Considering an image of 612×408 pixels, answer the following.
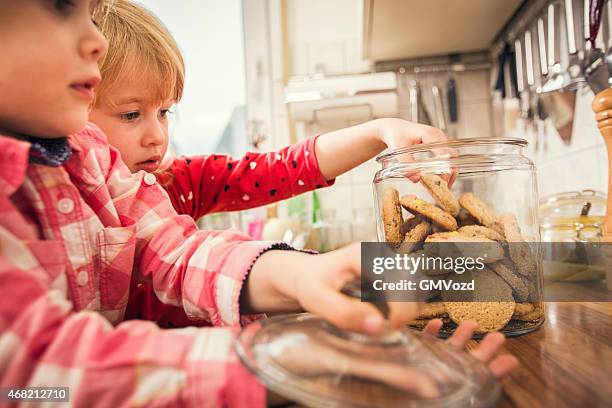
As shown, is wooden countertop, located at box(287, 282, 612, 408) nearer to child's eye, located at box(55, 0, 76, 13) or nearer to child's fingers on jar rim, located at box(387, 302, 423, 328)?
child's fingers on jar rim, located at box(387, 302, 423, 328)

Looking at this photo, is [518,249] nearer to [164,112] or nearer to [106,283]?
[106,283]

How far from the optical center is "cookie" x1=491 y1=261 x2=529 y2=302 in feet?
1.32

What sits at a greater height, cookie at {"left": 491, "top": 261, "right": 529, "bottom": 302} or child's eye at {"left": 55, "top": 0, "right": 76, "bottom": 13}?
child's eye at {"left": 55, "top": 0, "right": 76, "bottom": 13}

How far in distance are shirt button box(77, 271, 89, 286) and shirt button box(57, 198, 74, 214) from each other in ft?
0.17

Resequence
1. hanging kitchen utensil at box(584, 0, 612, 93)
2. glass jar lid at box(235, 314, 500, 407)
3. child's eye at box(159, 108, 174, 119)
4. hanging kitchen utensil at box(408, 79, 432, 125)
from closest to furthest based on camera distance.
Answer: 1. glass jar lid at box(235, 314, 500, 407)
2. child's eye at box(159, 108, 174, 119)
3. hanging kitchen utensil at box(584, 0, 612, 93)
4. hanging kitchen utensil at box(408, 79, 432, 125)

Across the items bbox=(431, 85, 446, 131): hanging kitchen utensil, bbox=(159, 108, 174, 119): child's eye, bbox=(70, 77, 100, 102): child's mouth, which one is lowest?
bbox=(70, 77, 100, 102): child's mouth

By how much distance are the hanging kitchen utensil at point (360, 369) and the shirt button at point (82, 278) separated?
0.60ft

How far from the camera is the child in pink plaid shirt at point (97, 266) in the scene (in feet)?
0.80

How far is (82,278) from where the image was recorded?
0.38 metres

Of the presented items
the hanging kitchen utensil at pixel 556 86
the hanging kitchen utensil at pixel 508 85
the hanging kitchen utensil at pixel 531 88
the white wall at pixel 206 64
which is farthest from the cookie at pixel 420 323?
the white wall at pixel 206 64

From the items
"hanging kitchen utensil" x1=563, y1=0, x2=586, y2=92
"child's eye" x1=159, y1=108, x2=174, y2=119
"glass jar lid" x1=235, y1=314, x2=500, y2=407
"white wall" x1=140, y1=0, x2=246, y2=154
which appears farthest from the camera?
"white wall" x1=140, y1=0, x2=246, y2=154

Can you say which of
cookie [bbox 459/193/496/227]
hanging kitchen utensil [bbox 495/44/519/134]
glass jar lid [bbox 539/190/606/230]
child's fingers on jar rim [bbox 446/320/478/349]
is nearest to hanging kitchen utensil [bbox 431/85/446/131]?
hanging kitchen utensil [bbox 495/44/519/134]

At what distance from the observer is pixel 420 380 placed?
23 centimetres

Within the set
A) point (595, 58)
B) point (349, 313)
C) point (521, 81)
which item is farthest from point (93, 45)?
point (521, 81)
